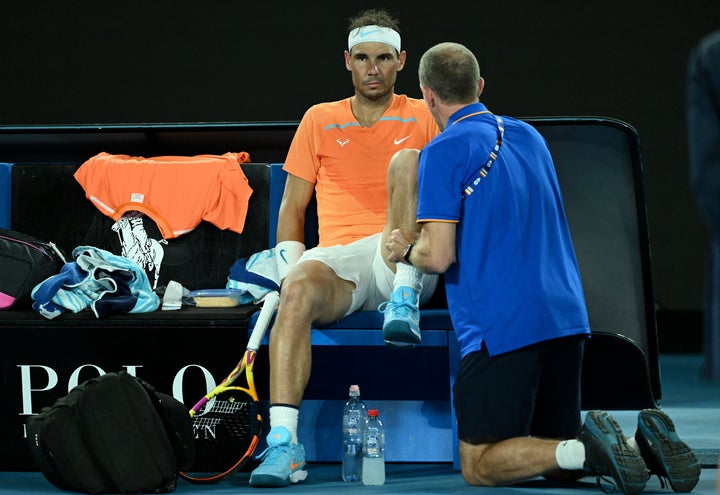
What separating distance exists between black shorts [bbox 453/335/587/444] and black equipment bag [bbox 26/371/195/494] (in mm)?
965

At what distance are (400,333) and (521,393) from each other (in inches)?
17.8

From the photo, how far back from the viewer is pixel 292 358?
144 inches

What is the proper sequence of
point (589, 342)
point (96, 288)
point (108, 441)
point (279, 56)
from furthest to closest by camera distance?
1. point (279, 56)
2. point (589, 342)
3. point (96, 288)
4. point (108, 441)

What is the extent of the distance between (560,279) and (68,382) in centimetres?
180

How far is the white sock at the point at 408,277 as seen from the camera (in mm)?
3650

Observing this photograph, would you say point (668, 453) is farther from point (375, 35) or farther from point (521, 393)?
point (375, 35)

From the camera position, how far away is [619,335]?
430cm

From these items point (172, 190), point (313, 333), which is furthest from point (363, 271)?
point (172, 190)

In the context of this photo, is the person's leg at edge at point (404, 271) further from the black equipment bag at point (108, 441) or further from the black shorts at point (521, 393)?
the black equipment bag at point (108, 441)

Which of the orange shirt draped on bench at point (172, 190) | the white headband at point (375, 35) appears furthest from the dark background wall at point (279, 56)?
the white headband at point (375, 35)

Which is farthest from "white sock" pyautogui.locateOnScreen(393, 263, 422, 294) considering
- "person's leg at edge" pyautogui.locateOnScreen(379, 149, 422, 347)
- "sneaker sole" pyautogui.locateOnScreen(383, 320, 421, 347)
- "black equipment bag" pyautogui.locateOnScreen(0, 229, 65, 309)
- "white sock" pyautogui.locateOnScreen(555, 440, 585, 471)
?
"black equipment bag" pyautogui.locateOnScreen(0, 229, 65, 309)

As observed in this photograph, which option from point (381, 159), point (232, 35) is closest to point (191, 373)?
point (381, 159)

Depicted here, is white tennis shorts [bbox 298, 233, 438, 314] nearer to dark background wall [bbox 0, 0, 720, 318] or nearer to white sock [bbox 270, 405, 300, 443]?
white sock [bbox 270, 405, 300, 443]

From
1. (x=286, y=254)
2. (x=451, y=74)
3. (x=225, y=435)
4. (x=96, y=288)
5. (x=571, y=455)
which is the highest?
(x=451, y=74)
